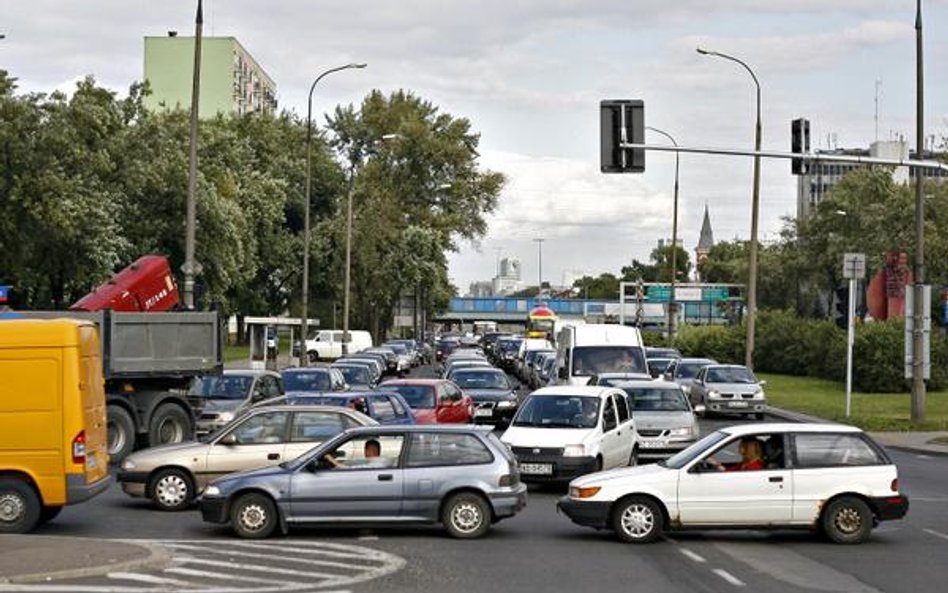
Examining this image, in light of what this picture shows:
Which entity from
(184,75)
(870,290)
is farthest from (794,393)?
(184,75)

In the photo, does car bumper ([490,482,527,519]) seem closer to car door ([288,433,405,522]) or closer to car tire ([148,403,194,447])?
car door ([288,433,405,522])

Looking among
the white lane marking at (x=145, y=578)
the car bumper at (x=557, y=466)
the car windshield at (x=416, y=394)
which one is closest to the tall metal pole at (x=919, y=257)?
the car windshield at (x=416, y=394)

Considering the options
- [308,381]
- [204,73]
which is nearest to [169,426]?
[308,381]

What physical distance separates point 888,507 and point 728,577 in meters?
3.39

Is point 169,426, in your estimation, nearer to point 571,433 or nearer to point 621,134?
point 571,433

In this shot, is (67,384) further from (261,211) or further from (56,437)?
(261,211)

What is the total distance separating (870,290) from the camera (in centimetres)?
7375

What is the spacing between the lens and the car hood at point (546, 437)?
2106cm

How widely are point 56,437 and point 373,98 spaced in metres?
88.3

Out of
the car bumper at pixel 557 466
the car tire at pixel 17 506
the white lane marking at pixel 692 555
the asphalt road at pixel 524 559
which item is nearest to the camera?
the asphalt road at pixel 524 559

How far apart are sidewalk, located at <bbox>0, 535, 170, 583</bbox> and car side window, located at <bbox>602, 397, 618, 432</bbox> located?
8.70 metres

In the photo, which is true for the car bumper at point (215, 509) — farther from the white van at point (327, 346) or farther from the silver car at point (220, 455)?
the white van at point (327, 346)

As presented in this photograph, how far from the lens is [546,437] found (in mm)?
21281

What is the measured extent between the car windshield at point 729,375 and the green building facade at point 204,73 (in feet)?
221
